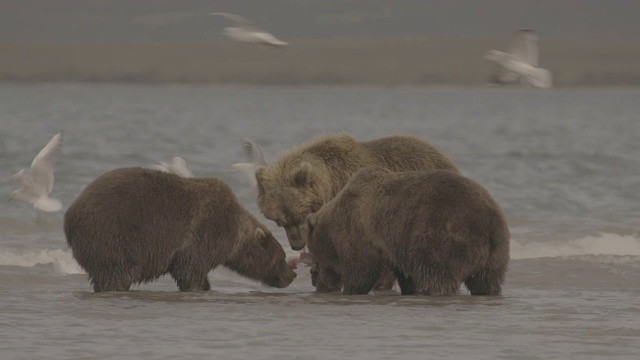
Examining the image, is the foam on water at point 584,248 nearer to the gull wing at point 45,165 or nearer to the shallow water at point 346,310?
the shallow water at point 346,310

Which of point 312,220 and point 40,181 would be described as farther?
point 40,181

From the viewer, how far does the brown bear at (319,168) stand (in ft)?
43.0

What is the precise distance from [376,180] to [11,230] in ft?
26.0

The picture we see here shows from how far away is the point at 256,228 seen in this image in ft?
41.7

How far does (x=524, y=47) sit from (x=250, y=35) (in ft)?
9.78

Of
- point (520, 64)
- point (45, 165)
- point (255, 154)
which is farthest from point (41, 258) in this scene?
point (520, 64)

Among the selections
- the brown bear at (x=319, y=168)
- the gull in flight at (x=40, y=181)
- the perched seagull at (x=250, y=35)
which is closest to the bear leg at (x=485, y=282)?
the brown bear at (x=319, y=168)

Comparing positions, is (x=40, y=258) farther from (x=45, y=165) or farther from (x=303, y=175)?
(x=303, y=175)

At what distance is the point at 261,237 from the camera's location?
1277 centimetres

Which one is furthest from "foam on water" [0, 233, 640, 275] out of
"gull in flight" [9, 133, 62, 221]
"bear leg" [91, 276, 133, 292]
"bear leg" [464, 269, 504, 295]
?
"bear leg" [464, 269, 504, 295]

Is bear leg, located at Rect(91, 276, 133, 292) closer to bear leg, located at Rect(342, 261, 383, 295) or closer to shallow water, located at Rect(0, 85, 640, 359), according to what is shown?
shallow water, located at Rect(0, 85, 640, 359)

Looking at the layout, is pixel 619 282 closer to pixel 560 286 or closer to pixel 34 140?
pixel 560 286

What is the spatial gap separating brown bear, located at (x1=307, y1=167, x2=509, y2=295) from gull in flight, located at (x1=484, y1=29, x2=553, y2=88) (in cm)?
323

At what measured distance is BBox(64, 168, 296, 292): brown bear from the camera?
11.7 m
